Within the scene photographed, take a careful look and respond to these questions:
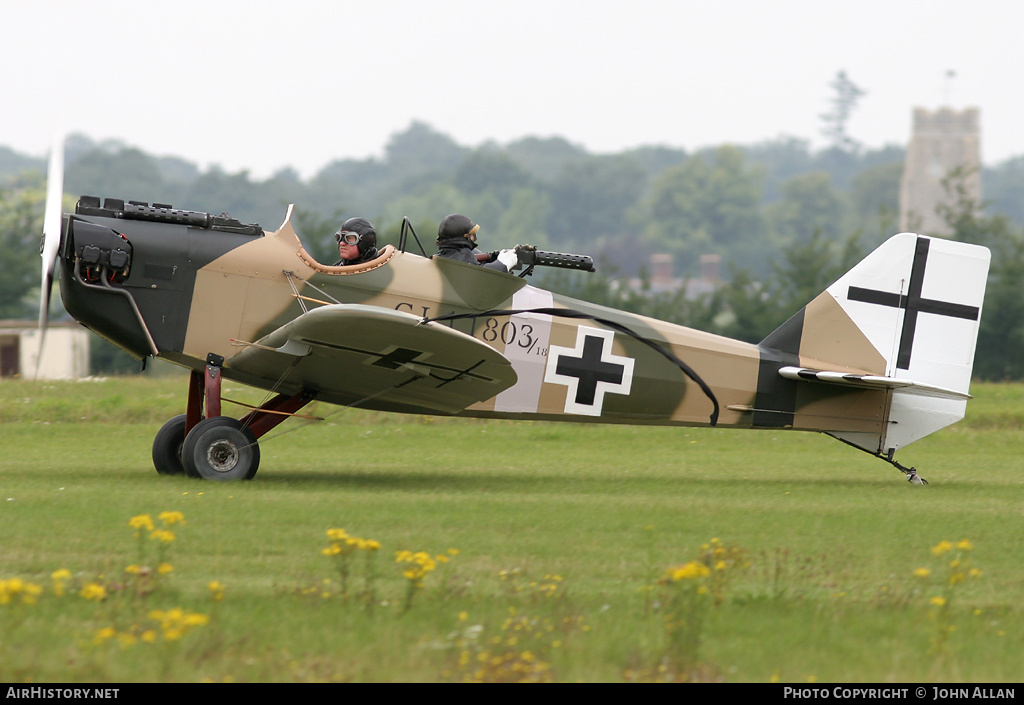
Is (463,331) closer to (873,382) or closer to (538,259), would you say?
(538,259)

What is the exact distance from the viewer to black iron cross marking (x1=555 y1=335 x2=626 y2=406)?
11000 mm

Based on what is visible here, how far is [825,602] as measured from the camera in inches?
239

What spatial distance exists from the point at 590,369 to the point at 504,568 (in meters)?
4.41

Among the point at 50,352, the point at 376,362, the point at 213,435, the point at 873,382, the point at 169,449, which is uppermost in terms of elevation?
the point at 873,382

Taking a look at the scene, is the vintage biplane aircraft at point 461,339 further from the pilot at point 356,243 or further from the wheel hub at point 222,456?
the pilot at point 356,243

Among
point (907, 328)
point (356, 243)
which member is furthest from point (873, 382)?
point (356, 243)

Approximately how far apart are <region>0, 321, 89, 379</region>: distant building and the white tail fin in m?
30.5

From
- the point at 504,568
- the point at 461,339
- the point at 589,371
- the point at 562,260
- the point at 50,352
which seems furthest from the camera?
the point at 50,352

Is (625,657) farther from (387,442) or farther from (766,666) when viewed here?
(387,442)

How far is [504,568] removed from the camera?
6848 mm

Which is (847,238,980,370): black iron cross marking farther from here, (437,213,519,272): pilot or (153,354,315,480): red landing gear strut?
(153,354,315,480): red landing gear strut

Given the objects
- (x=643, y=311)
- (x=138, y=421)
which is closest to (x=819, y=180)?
(x=643, y=311)

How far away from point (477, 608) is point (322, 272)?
5244 mm

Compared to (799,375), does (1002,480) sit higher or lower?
lower
